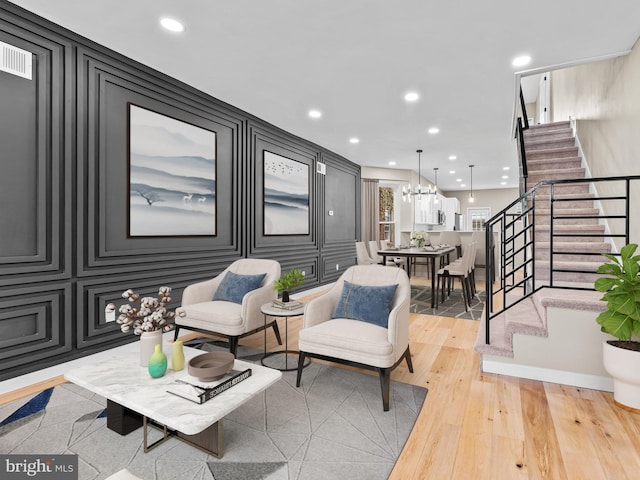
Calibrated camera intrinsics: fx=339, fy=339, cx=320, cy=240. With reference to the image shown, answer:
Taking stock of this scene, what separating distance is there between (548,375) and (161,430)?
8.86ft

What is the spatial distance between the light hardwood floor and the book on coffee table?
0.89 m

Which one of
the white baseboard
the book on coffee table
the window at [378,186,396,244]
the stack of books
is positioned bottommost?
the white baseboard

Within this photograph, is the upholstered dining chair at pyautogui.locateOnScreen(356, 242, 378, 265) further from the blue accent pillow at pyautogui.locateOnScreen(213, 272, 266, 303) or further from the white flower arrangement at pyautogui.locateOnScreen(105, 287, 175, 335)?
the white flower arrangement at pyautogui.locateOnScreen(105, 287, 175, 335)

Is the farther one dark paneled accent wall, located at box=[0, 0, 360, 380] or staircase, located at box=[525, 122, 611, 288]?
staircase, located at box=[525, 122, 611, 288]

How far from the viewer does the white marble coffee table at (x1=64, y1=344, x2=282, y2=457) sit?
4.75 ft

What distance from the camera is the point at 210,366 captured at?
180 cm

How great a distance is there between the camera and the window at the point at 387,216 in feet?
30.5

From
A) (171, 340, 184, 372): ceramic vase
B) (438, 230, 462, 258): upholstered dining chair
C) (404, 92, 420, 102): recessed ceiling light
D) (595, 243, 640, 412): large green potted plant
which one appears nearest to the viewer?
(171, 340, 184, 372): ceramic vase

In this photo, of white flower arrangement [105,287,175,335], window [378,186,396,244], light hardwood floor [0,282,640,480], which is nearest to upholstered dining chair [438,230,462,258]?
window [378,186,396,244]

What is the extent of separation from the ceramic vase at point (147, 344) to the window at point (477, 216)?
14166 millimetres

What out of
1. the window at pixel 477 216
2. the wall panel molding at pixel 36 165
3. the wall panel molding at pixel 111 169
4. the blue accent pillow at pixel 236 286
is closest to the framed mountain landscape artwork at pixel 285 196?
the wall panel molding at pixel 111 169

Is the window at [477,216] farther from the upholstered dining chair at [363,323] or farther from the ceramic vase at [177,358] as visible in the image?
the ceramic vase at [177,358]

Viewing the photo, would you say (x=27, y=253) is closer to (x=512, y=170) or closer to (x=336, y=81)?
(x=336, y=81)

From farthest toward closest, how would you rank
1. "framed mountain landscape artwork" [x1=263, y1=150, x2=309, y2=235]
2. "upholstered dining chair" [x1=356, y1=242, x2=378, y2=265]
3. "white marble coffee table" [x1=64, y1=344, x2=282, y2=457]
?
"upholstered dining chair" [x1=356, y1=242, x2=378, y2=265] → "framed mountain landscape artwork" [x1=263, y1=150, x2=309, y2=235] → "white marble coffee table" [x1=64, y1=344, x2=282, y2=457]
